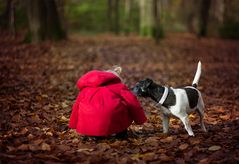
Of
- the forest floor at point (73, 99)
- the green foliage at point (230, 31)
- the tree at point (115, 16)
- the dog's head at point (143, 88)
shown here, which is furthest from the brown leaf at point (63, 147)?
the tree at point (115, 16)

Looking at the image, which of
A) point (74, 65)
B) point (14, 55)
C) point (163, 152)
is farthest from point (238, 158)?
point (14, 55)

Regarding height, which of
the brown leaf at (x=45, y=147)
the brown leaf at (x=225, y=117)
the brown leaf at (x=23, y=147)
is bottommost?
the brown leaf at (x=225, y=117)

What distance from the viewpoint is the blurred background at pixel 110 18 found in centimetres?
1783

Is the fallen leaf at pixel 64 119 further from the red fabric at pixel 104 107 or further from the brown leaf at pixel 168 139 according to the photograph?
the brown leaf at pixel 168 139

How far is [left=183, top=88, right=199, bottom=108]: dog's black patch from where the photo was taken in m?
5.84

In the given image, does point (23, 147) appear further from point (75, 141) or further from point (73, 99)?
point (73, 99)

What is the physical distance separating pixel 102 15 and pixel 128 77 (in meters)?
30.1

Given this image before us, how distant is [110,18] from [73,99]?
26.6 meters

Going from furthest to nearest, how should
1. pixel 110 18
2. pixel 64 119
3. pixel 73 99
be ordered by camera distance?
1. pixel 110 18
2. pixel 73 99
3. pixel 64 119

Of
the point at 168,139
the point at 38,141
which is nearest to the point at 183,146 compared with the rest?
the point at 168,139

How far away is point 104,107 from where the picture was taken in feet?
18.4

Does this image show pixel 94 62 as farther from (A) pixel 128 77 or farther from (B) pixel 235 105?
(B) pixel 235 105

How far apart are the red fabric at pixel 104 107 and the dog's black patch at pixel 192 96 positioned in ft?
2.29

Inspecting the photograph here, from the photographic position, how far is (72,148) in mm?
5441
